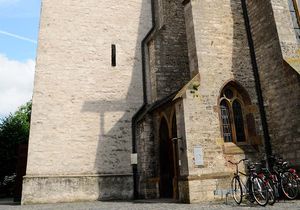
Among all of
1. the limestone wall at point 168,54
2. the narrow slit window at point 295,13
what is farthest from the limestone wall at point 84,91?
the narrow slit window at point 295,13

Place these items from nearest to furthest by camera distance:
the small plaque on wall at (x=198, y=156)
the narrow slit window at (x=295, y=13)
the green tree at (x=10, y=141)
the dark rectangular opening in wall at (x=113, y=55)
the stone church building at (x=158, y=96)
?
the small plaque on wall at (x=198, y=156)
the stone church building at (x=158, y=96)
the narrow slit window at (x=295, y=13)
the dark rectangular opening in wall at (x=113, y=55)
the green tree at (x=10, y=141)

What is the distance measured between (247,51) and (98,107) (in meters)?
7.02

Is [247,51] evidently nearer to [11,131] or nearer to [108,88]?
[108,88]

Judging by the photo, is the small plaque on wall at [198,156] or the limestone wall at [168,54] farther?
the limestone wall at [168,54]

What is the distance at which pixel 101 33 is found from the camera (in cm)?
1419

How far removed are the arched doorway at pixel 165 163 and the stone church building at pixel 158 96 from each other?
0.14 ft

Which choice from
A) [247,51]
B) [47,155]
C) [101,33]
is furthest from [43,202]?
[247,51]

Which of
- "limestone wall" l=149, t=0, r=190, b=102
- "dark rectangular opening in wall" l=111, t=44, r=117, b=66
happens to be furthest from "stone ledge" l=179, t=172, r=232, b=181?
"dark rectangular opening in wall" l=111, t=44, r=117, b=66

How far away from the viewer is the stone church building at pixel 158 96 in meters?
9.10

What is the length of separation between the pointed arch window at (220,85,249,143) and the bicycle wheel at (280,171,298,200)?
7.47 ft

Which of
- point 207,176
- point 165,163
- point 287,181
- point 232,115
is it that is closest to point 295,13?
point 232,115

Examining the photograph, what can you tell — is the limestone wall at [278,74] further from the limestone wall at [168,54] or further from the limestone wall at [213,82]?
the limestone wall at [168,54]

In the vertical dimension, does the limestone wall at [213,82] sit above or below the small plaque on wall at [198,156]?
above

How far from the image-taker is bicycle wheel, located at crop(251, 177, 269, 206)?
22.9 feet
